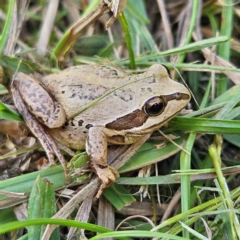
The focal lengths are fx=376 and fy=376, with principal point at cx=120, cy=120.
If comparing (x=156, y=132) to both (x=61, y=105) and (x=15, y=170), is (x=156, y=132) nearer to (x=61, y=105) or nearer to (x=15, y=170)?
(x=61, y=105)

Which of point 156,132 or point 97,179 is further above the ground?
point 156,132

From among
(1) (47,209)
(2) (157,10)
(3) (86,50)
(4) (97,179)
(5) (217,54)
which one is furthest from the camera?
(2) (157,10)

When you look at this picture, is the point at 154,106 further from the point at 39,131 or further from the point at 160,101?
the point at 39,131

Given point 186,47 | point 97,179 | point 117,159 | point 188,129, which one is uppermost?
point 186,47

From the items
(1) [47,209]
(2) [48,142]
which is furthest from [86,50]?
(1) [47,209]

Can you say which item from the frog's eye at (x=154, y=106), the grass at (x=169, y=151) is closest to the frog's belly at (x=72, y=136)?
the grass at (x=169, y=151)

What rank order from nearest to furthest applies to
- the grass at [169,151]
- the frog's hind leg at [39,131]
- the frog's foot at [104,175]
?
the grass at [169,151] < the frog's foot at [104,175] < the frog's hind leg at [39,131]

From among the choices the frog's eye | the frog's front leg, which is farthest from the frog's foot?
the frog's eye

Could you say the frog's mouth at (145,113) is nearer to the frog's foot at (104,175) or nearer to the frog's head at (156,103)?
the frog's head at (156,103)
